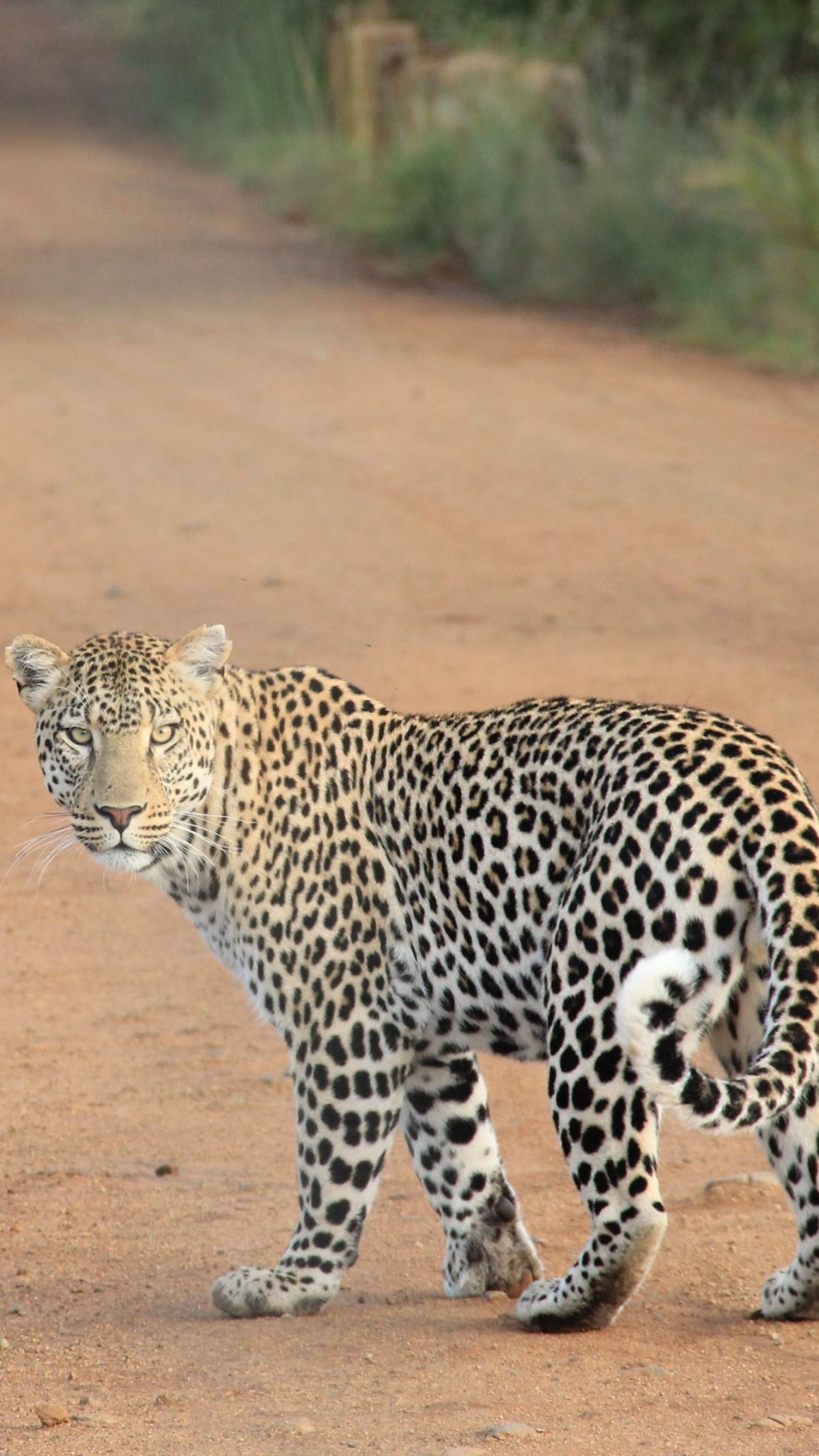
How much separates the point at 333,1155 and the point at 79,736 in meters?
1.18

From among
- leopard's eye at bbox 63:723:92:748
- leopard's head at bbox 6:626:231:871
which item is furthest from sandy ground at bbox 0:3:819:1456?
leopard's eye at bbox 63:723:92:748

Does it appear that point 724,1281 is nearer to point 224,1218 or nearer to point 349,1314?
point 349,1314

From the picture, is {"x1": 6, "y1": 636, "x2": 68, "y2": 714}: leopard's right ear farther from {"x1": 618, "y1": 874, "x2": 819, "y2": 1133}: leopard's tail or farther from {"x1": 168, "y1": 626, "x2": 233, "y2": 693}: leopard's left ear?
{"x1": 618, "y1": 874, "x2": 819, "y2": 1133}: leopard's tail

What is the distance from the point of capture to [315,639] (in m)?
10.7

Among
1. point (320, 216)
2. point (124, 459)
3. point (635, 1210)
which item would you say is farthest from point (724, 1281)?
point (320, 216)

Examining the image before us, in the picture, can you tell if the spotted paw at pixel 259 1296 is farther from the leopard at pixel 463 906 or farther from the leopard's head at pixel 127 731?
the leopard's head at pixel 127 731

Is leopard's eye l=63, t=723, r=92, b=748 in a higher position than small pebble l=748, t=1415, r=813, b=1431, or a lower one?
higher

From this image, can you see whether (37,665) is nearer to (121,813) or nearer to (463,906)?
(121,813)

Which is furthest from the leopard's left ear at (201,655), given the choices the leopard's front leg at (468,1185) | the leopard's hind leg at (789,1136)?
the leopard's hind leg at (789,1136)

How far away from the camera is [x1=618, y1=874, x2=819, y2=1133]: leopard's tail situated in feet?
Answer: 13.6

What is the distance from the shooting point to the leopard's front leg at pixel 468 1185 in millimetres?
5434

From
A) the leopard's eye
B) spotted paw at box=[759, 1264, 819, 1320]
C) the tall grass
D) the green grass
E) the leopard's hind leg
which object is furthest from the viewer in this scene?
the tall grass

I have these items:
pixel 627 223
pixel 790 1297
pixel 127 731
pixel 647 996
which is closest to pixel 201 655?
pixel 127 731

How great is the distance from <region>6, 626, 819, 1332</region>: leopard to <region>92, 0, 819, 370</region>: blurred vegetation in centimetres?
1157
